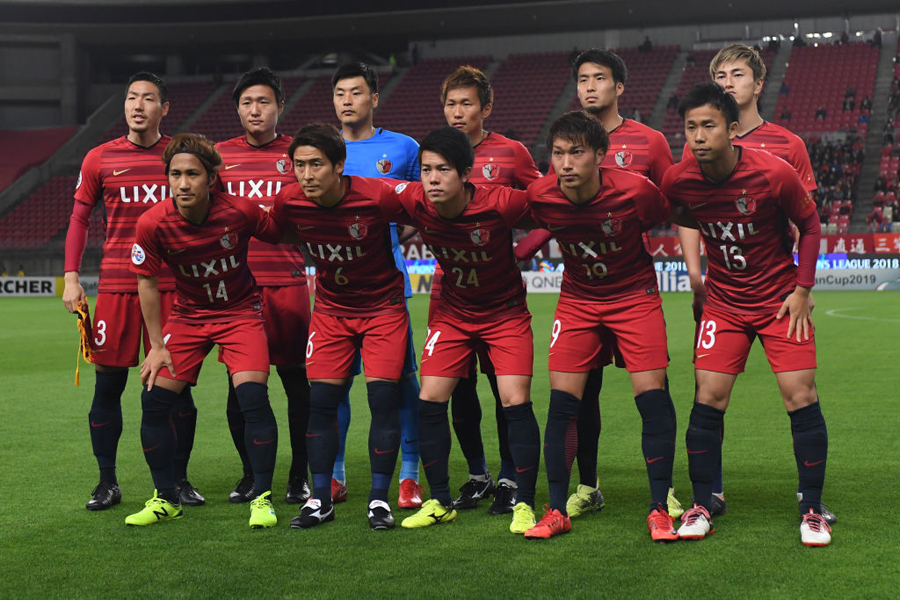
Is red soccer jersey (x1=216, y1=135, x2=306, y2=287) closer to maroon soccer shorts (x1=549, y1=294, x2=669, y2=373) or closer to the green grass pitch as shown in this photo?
the green grass pitch

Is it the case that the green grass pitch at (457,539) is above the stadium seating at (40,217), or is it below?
below

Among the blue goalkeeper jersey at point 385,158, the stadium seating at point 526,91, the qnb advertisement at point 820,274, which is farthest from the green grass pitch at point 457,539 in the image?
the stadium seating at point 526,91

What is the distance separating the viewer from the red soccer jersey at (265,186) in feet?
17.1

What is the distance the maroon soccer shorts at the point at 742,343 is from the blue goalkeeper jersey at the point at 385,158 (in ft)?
5.30

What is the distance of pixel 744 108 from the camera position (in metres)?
4.95

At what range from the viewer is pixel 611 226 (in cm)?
439

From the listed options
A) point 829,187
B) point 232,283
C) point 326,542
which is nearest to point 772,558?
point 326,542

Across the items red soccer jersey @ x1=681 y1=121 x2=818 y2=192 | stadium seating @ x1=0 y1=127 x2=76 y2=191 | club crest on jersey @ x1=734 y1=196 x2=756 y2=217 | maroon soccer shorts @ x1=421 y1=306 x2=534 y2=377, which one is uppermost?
stadium seating @ x1=0 y1=127 x2=76 y2=191

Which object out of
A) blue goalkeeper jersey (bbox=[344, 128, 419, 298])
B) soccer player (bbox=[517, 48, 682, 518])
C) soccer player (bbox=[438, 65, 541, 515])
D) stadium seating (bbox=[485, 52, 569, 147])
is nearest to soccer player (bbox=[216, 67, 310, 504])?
blue goalkeeper jersey (bbox=[344, 128, 419, 298])

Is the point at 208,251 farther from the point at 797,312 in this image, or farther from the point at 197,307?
the point at 797,312

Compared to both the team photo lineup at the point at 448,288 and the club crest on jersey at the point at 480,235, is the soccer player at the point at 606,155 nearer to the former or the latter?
the team photo lineup at the point at 448,288

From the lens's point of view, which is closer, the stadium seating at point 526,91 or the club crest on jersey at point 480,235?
the club crest on jersey at point 480,235

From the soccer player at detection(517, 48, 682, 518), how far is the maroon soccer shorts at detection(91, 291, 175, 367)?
81.3 inches

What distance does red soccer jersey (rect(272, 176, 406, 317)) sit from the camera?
4.64 m
